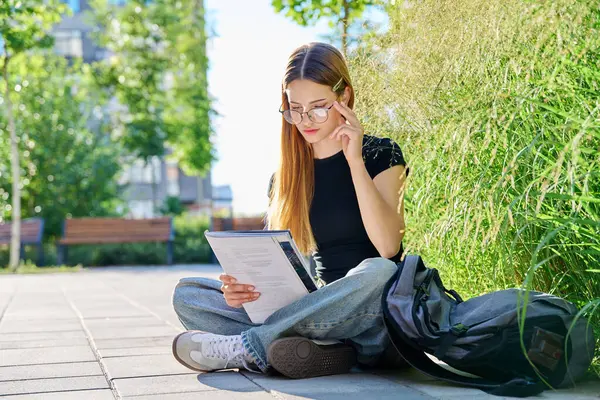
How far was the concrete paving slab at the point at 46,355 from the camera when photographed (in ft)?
12.6

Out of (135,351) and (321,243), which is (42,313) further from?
(321,243)

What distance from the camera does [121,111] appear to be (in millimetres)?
19812

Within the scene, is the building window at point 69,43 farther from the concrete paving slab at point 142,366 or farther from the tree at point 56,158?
the concrete paving slab at point 142,366

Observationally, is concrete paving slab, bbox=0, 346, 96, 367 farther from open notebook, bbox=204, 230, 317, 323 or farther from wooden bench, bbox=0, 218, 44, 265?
wooden bench, bbox=0, 218, 44, 265

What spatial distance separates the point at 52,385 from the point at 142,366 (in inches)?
17.4

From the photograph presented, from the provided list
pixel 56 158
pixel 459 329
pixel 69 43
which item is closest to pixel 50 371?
pixel 459 329

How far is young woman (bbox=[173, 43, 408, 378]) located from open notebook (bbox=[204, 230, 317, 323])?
56mm

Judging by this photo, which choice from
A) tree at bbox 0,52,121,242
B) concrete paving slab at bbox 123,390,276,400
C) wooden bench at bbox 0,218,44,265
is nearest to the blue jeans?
concrete paving slab at bbox 123,390,276,400

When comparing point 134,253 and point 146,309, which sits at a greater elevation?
point 146,309

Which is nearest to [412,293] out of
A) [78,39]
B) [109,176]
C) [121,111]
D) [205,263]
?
[205,263]

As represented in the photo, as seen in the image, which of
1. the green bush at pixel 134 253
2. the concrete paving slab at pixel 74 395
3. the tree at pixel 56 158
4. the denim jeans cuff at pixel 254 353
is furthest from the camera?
the tree at pixel 56 158

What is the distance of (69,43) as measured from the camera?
39.9 m

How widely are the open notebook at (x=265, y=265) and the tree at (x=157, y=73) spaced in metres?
16.1

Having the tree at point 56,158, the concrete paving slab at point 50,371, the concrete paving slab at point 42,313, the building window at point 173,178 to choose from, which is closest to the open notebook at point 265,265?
the concrete paving slab at point 50,371
